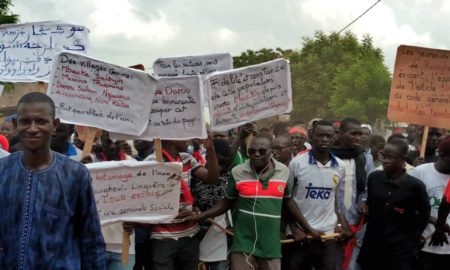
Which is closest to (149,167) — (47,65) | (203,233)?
(203,233)

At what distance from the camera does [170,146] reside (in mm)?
5859

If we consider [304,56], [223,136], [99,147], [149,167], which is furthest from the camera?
[304,56]

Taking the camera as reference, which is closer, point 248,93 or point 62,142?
point 62,142

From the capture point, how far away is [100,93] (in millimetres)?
5273

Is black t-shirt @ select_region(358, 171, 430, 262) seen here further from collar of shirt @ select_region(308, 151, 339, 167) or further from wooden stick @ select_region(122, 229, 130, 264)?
wooden stick @ select_region(122, 229, 130, 264)

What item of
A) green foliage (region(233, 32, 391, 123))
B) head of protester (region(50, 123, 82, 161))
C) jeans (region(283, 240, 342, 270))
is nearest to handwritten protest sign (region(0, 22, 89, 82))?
head of protester (region(50, 123, 82, 161))

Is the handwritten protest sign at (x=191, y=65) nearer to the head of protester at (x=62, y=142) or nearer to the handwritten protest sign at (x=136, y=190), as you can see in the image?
the head of protester at (x=62, y=142)

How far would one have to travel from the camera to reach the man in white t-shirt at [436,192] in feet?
20.2

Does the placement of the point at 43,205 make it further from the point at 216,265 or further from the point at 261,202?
the point at 216,265

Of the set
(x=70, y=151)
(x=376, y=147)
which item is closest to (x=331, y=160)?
(x=70, y=151)

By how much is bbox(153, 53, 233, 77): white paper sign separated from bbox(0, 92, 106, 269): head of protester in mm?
3501

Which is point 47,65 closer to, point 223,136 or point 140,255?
point 140,255

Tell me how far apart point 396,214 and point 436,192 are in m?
0.51

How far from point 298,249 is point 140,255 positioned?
153cm
